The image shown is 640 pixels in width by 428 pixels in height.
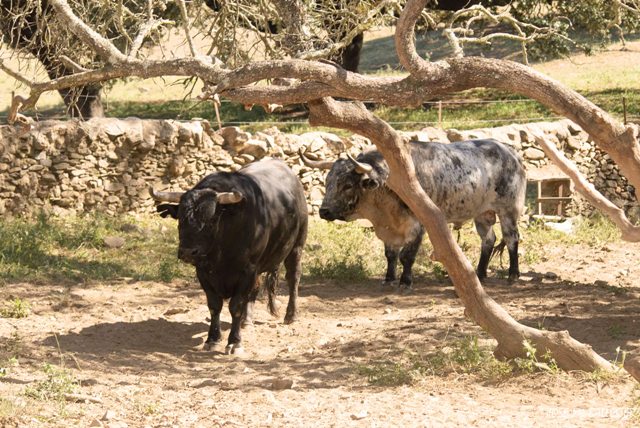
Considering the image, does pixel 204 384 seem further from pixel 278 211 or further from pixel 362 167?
pixel 362 167

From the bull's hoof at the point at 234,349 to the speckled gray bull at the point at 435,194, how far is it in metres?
3.19

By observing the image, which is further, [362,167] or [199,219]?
[362,167]

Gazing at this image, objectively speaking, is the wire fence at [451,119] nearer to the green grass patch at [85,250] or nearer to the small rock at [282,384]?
the green grass patch at [85,250]

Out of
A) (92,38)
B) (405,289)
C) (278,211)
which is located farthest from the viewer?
(405,289)

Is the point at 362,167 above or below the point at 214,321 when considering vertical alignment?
above

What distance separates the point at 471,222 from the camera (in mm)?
16250

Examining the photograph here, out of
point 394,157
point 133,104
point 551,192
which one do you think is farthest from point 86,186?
point 133,104

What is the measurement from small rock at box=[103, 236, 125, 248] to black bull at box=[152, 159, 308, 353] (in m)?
3.14

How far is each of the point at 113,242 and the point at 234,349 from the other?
4.19 m

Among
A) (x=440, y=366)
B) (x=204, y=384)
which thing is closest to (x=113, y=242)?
(x=204, y=384)

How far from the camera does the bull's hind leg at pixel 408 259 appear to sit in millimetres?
12258

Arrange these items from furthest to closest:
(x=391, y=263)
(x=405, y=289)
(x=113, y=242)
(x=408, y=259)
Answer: (x=113, y=242) < (x=391, y=263) < (x=408, y=259) < (x=405, y=289)

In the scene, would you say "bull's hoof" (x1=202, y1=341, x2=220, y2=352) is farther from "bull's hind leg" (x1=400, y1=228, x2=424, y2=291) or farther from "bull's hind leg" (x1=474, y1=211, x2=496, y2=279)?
"bull's hind leg" (x1=474, y1=211, x2=496, y2=279)

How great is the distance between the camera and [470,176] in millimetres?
12664
